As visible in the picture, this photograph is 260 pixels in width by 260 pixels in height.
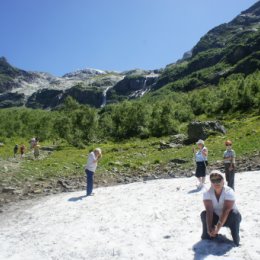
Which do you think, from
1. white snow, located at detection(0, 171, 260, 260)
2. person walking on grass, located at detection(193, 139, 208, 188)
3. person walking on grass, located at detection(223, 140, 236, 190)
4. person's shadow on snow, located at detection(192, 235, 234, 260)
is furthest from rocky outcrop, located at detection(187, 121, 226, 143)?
person's shadow on snow, located at detection(192, 235, 234, 260)

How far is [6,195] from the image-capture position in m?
27.4

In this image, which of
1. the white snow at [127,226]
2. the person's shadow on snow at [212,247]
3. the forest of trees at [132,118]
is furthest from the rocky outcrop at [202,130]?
the person's shadow on snow at [212,247]

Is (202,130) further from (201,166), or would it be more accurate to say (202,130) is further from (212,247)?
(212,247)

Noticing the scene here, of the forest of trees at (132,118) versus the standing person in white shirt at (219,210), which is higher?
the forest of trees at (132,118)

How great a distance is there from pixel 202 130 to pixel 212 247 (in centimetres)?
4779

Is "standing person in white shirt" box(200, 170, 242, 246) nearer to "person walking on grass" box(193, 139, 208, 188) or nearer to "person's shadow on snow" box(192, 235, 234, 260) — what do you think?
"person's shadow on snow" box(192, 235, 234, 260)

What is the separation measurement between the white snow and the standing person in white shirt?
0.52 meters

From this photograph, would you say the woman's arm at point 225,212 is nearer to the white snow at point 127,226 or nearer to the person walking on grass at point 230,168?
the white snow at point 127,226

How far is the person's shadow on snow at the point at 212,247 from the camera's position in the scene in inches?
507

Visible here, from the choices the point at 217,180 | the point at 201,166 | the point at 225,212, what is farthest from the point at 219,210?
the point at 201,166

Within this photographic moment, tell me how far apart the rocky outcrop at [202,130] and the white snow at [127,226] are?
33.7 metres

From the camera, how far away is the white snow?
1378 centimetres

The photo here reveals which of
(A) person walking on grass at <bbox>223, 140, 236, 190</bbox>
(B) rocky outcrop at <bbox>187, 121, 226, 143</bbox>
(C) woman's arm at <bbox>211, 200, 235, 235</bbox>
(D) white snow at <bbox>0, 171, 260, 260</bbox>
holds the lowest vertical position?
(D) white snow at <bbox>0, 171, 260, 260</bbox>

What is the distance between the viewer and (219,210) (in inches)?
532
